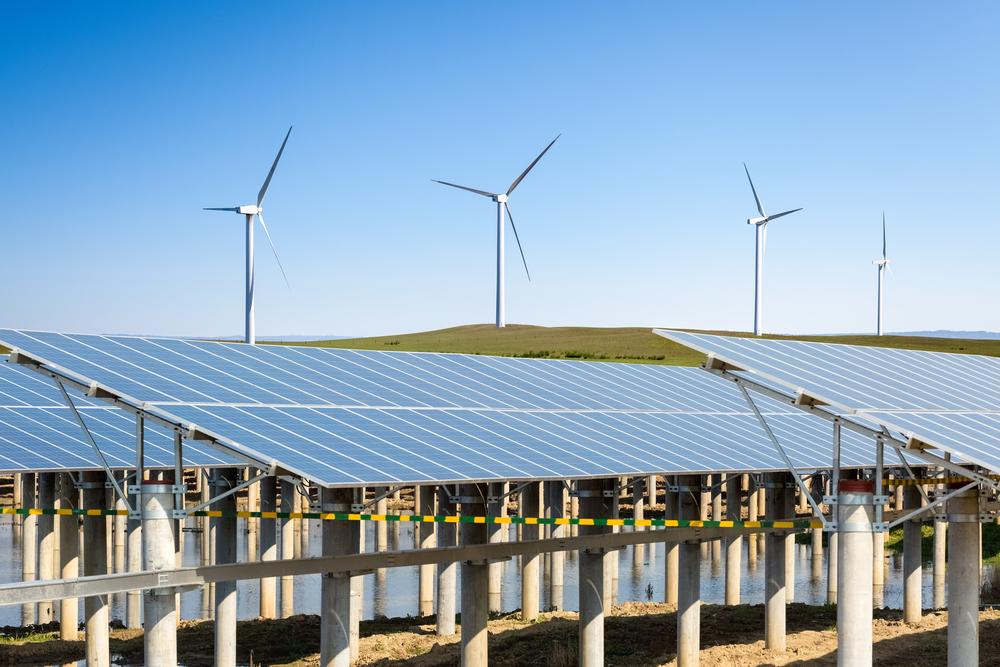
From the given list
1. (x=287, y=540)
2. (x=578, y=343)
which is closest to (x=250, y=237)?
(x=287, y=540)

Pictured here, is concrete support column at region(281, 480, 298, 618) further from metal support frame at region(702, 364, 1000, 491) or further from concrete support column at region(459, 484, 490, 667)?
metal support frame at region(702, 364, 1000, 491)

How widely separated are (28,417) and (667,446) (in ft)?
47.9

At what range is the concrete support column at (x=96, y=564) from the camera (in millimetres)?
29797

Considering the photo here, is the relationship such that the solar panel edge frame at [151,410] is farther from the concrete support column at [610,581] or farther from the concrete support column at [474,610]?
the concrete support column at [610,581]

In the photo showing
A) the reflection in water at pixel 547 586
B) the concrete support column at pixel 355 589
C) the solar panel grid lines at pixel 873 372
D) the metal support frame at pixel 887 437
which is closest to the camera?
the metal support frame at pixel 887 437

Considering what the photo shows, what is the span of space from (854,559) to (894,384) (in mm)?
9960

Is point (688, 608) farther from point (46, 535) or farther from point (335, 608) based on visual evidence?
point (46, 535)

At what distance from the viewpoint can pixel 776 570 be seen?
3512 centimetres

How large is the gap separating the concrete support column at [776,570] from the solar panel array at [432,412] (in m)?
1.39

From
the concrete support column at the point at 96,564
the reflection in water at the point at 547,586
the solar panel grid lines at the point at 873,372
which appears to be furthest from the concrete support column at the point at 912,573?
the concrete support column at the point at 96,564

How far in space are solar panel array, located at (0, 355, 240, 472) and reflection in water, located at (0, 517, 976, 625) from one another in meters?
11.2

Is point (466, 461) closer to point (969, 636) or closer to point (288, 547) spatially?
point (969, 636)

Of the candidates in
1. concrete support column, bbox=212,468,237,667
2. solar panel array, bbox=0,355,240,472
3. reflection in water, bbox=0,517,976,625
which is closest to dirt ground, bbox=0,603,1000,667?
concrete support column, bbox=212,468,237,667

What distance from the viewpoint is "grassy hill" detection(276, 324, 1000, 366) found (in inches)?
4766
